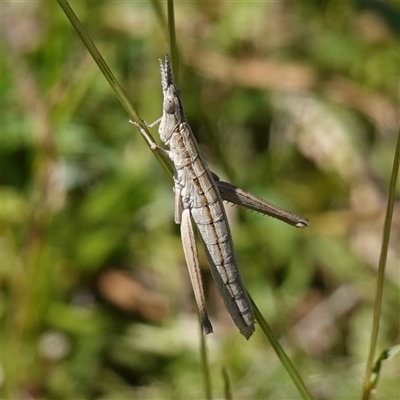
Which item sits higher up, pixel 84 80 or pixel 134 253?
pixel 84 80

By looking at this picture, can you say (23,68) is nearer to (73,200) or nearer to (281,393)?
(73,200)

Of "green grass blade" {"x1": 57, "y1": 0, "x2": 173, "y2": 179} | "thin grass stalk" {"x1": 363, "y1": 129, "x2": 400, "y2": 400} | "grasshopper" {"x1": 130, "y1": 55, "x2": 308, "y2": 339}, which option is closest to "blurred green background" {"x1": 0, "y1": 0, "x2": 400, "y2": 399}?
"grasshopper" {"x1": 130, "y1": 55, "x2": 308, "y2": 339}

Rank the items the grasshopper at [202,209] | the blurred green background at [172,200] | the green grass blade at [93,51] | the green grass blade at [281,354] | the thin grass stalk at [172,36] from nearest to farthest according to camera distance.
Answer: the green grass blade at [93,51] → the thin grass stalk at [172,36] → the green grass blade at [281,354] → the grasshopper at [202,209] → the blurred green background at [172,200]

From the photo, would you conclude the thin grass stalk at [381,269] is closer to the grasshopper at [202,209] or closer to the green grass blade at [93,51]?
the grasshopper at [202,209]

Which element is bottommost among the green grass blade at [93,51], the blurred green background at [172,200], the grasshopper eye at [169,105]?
the green grass blade at [93,51]

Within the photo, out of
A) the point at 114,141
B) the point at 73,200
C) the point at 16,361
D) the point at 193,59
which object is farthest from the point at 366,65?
the point at 16,361

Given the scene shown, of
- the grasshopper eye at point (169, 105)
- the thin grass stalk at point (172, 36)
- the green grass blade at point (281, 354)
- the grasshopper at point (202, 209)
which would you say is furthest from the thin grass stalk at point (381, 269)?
the grasshopper eye at point (169, 105)
